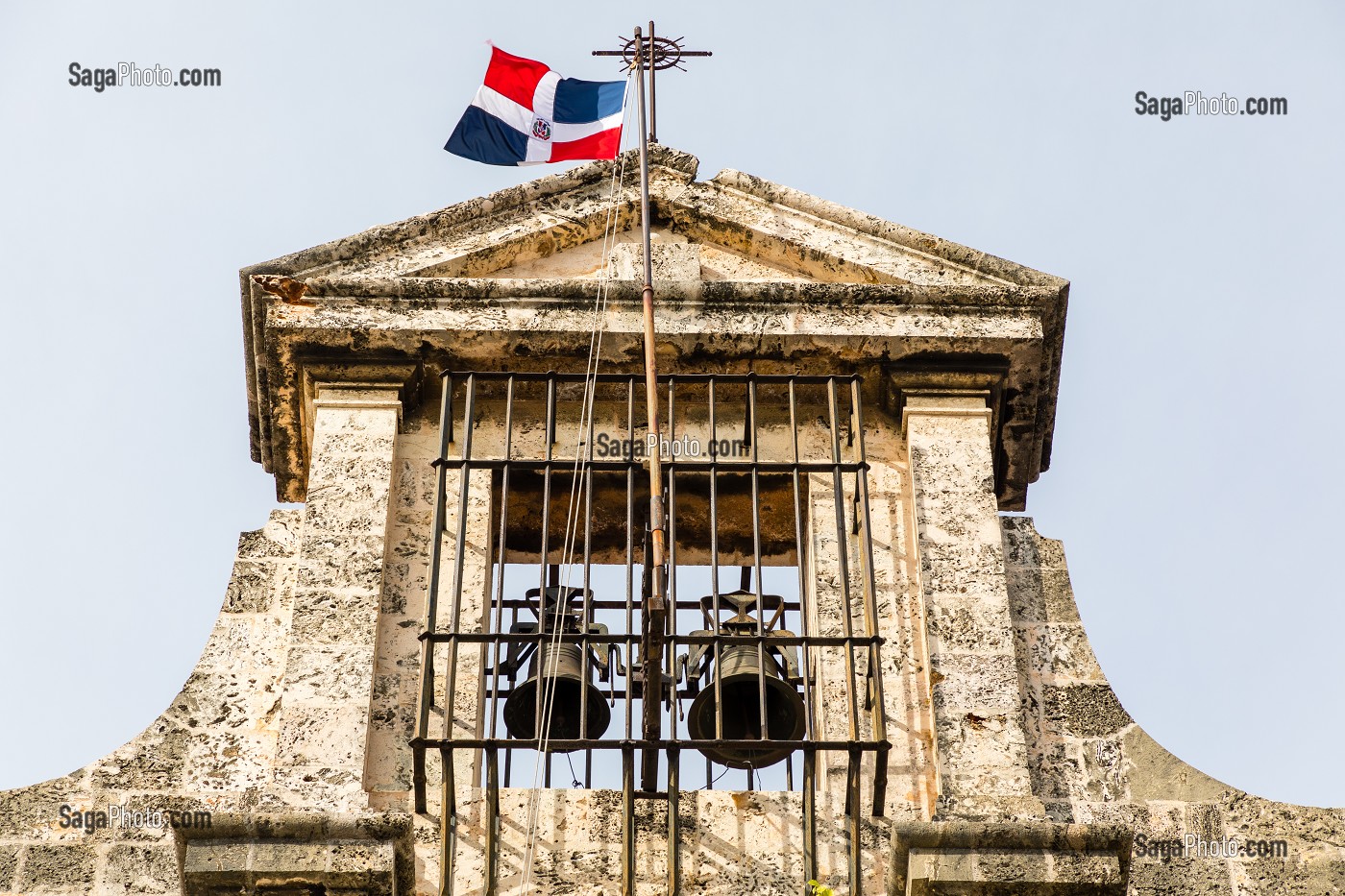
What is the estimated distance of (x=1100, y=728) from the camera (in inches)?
290

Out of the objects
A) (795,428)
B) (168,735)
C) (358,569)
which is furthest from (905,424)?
(168,735)

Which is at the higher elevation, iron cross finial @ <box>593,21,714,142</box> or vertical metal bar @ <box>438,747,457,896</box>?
iron cross finial @ <box>593,21,714,142</box>

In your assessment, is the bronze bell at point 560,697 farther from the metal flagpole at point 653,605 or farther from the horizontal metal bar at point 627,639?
the metal flagpole at point 653,605

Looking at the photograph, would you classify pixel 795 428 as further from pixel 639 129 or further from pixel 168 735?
pixel 168 735

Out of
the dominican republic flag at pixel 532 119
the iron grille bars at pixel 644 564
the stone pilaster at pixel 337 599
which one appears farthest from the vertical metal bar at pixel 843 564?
the dominican republic flag at pixel 532 119

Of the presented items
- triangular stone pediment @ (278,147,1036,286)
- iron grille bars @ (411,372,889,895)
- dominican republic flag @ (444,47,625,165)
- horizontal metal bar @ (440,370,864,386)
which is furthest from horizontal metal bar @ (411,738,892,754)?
dominican republic flag @ (444,47,625,165)

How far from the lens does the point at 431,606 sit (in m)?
7.00

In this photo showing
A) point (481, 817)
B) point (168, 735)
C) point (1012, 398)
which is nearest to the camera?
point (481, 817)

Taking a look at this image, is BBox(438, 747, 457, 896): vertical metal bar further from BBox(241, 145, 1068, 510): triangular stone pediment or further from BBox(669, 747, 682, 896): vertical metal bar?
BBox(241, 145, 1068, 510): triangular stone pediment

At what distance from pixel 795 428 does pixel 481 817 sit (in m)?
1.98

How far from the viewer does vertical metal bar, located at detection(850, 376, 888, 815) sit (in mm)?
6781

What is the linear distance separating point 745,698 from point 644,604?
38.0 inches

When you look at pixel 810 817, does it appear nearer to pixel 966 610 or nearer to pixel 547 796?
pixel 547 796

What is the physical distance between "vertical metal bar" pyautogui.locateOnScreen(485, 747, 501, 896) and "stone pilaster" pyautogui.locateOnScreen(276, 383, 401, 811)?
0.45m
